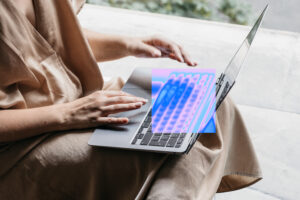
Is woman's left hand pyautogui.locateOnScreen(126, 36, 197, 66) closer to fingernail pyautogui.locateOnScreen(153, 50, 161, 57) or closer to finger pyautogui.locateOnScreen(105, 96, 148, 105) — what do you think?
fingernail pyautogui.locateOnScreen(153, 50, 161, 57)

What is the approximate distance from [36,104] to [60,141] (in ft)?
0.41

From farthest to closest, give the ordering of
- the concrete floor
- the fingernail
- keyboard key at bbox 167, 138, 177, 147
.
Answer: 1. the concrete floor
2. the fingernail
3. keyboard key at bbox 167, 138, 177, 147

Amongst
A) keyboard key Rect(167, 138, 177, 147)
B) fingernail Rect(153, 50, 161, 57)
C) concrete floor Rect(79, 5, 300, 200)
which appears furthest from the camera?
concrete floor Rect(79, 5, 300, 200)

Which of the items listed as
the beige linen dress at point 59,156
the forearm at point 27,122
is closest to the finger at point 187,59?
the beige linen dress at point 59,156

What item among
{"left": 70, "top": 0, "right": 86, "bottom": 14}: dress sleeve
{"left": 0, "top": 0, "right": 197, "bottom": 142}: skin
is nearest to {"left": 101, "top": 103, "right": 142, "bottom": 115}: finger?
{"left": 0, "top": 0, "right": 197, "bottom": 142}: skin

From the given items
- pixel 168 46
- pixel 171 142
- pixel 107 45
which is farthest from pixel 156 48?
pixel 171 142

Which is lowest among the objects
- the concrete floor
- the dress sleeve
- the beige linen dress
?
the concrete floor

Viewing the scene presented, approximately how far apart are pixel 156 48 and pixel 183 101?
18 centimetres

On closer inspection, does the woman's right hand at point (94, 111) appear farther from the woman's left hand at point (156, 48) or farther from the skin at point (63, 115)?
the woman's left hand at point (156, 48)

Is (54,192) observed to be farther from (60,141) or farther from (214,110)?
(214,110)

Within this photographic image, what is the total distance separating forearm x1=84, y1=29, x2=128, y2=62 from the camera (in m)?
1.24

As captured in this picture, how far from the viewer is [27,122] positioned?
961mm

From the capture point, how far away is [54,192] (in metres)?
1.00

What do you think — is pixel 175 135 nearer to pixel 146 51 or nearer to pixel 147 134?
pixel 147 134
